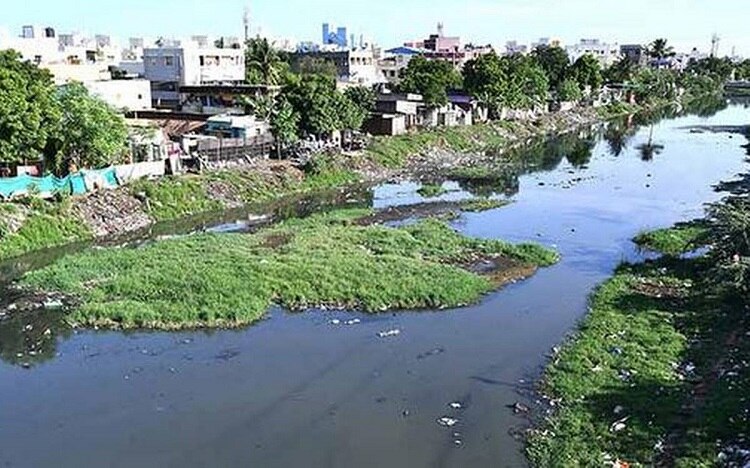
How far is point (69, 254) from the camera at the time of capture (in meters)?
28.8

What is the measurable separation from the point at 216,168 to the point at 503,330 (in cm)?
2378

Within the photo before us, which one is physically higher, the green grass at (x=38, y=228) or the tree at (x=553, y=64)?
the tree at (x=553, y=64)

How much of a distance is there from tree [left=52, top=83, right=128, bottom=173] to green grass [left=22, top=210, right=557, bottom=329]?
7.12 m

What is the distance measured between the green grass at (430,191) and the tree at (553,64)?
49404mm

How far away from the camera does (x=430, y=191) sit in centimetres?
4291

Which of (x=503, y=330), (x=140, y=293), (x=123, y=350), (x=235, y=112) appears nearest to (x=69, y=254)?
(x=140, y=293)

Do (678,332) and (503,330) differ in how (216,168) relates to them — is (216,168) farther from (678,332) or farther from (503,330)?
(678,332)

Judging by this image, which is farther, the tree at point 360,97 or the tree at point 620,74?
the tree at point 620,74

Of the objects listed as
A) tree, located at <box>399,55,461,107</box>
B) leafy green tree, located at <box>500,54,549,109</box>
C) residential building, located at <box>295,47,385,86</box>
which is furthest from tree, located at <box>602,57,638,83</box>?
tree, located at <box>399,55,461,107</box>

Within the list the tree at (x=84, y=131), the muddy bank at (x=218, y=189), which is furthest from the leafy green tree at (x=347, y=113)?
the tree at (x=84, y=131)

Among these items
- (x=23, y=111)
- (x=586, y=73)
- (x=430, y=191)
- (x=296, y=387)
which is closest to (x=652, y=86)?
(x=586, y=73)

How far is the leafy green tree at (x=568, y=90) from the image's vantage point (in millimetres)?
85812

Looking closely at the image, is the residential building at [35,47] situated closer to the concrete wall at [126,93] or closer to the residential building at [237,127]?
the concrete wall at [126,93]

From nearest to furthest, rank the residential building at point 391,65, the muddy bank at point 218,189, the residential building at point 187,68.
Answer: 1. the muddy bank at point 218,189
2. the residential building at point 187,68
3. the residential building at point 391,65
